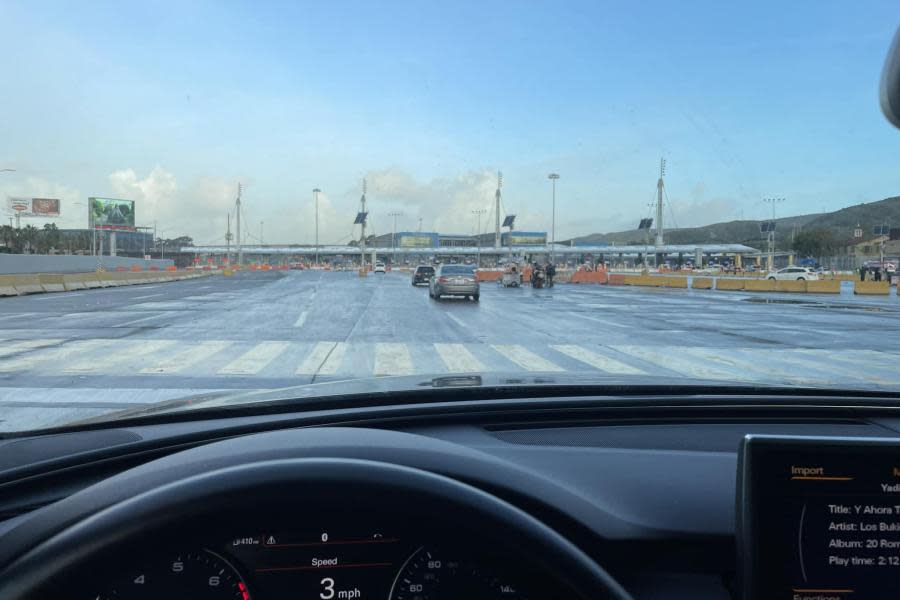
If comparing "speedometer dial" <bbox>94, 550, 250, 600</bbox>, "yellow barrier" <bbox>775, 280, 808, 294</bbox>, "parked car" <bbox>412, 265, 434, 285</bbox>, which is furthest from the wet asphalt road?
"parked car" <bbox>412, 265, 434, 285</bbox>

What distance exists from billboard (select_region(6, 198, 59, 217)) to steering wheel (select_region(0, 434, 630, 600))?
331 ft

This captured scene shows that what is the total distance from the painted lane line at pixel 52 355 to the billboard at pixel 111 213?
74671 mm

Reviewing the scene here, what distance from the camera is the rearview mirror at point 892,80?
1.70 metres

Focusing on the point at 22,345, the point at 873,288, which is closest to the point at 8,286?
the point at 22,345

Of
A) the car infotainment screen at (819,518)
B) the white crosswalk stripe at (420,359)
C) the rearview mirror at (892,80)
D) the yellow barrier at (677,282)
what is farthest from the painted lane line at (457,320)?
the yellow barrier at (677,282)

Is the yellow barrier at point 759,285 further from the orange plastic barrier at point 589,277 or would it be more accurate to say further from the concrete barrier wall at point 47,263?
the concrete barrier wall at point 47,263

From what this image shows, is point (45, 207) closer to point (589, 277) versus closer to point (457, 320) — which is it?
point (589, 277)

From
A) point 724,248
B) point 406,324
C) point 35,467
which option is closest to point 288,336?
point 406,324

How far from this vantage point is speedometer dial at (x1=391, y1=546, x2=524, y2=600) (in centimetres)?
159

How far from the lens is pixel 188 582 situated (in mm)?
1596

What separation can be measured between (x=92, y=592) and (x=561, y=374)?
9.15ft

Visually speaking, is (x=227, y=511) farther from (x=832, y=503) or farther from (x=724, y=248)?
(x=724, y=248)

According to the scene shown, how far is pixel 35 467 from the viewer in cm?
213

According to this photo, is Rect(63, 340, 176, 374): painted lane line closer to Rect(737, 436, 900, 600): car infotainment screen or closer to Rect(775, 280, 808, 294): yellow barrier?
Rect(737, 436, 900, 600): car infotainment screen
